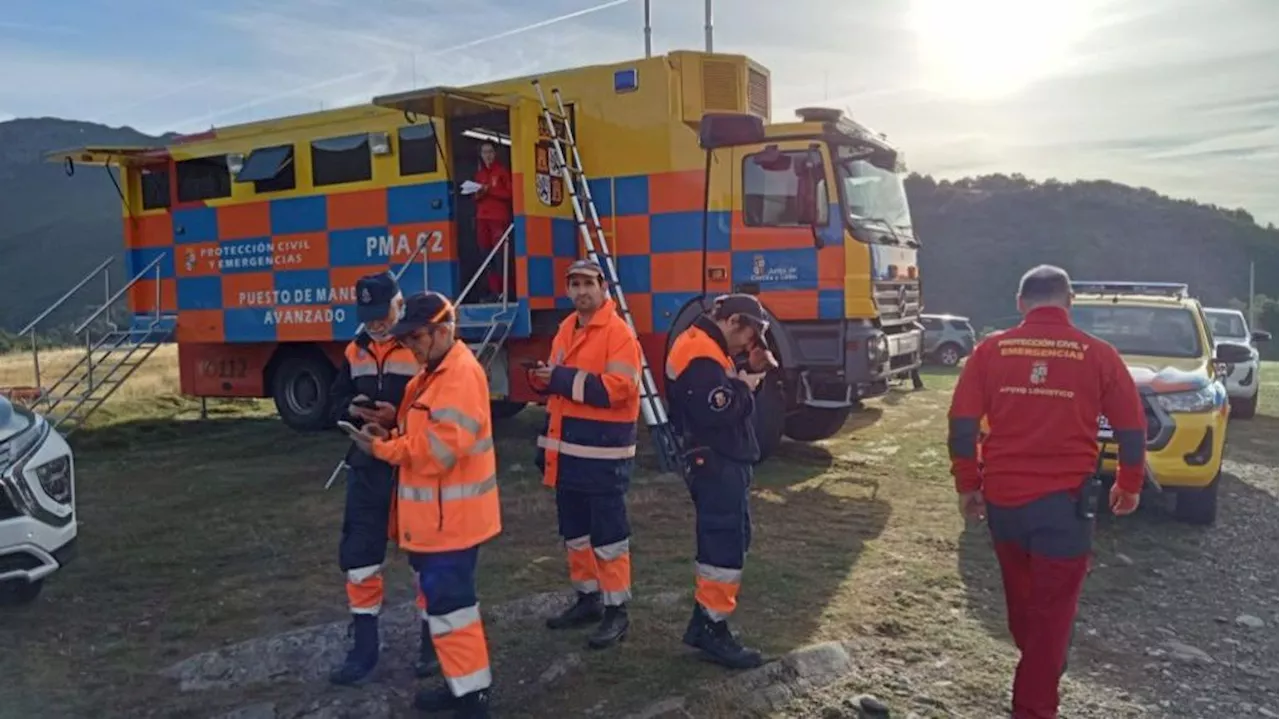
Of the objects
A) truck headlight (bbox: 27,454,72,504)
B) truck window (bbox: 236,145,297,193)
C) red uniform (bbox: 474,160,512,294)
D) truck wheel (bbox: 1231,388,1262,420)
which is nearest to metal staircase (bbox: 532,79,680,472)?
red uniform (bbox: 474,160,512,294)

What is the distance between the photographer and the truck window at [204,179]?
34.6ft

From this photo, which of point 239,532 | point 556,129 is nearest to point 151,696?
point 239,532

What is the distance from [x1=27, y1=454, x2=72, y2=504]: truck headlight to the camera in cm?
457

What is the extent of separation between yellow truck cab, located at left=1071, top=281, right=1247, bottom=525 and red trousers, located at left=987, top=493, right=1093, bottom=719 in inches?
105

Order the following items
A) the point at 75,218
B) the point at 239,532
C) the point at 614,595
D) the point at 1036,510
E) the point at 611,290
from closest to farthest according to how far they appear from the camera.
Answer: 1. the point at 1036,510
2. the point at 614,595
3. the point at 239,532
4. the point at 611,290
5. the point at 75,218

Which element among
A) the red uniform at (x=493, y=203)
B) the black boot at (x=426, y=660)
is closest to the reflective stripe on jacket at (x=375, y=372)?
the black boot at (x=426, y=660)

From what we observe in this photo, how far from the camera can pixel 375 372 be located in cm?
421

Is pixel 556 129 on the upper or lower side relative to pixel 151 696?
upper

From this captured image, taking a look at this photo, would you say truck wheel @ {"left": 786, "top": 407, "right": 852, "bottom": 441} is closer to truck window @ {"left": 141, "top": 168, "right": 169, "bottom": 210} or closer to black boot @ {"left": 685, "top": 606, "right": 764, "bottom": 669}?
black boot @ {"left": 685, "top": 606, "right": 764, "bottom": 669}

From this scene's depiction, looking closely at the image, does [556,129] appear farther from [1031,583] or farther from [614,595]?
[1031,583]

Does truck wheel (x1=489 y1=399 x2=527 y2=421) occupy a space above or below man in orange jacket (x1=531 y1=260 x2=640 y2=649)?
below

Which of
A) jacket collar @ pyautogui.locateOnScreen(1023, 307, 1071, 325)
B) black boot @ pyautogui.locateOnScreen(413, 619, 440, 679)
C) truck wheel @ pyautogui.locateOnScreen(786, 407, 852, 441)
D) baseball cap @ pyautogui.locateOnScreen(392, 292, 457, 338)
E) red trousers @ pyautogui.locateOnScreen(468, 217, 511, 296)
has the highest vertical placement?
red trousers @ pyautogui.locateOnScreen(468, 217, 511, 296)

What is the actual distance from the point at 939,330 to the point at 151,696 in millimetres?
22394

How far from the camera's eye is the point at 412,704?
381cm
